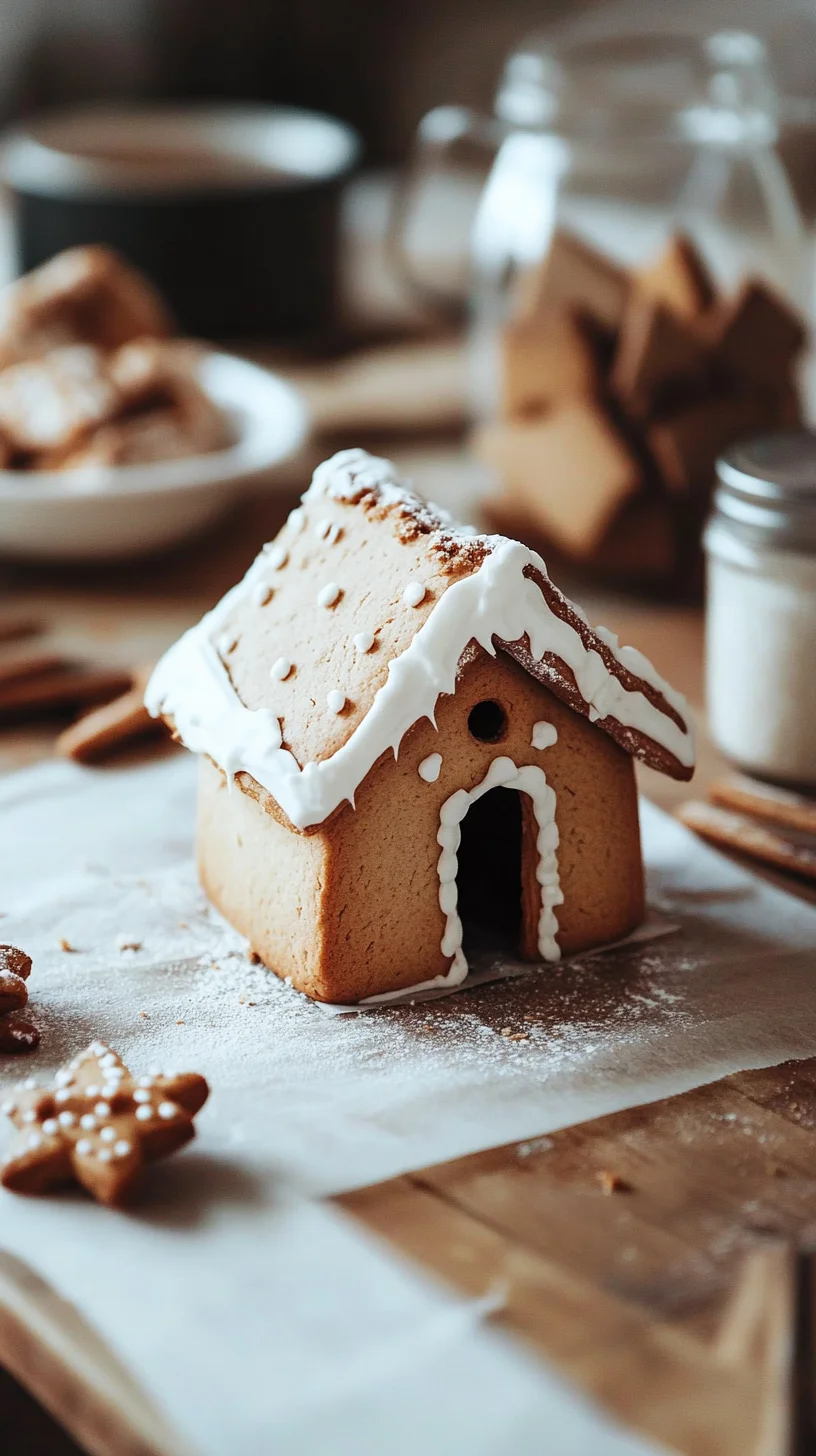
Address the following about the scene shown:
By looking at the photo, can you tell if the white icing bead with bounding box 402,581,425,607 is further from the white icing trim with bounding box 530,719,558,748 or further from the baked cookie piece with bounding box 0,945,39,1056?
the baked cookie piece with bounding box 0,945,39,1056

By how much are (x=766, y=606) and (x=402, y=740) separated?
1.58 feet

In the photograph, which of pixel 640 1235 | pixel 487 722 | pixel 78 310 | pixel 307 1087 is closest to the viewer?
pixel 640 1235

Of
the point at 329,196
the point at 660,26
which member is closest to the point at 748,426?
the point at 329,196

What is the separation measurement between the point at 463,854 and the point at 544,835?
0.16 meters

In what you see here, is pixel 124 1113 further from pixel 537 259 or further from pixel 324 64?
pixel 324 64

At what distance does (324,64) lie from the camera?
368 cm

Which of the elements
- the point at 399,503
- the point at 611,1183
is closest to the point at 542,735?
the point at 399,503

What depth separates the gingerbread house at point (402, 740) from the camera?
1.13m

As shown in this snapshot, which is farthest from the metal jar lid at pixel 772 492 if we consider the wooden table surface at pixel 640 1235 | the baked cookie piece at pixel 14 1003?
the baked cookie piece at pixel 14 1003

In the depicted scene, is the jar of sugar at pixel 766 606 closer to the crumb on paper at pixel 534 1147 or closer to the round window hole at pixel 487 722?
the round window hole at pixel 487 722

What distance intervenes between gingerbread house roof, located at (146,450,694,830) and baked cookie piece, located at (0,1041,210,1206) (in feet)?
0.68

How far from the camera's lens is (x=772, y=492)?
1.42m

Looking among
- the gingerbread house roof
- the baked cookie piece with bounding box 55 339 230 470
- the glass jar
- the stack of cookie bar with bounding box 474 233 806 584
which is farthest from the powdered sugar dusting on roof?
the glass jar

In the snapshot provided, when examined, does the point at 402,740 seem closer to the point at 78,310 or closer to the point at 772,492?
the point at 772,492
